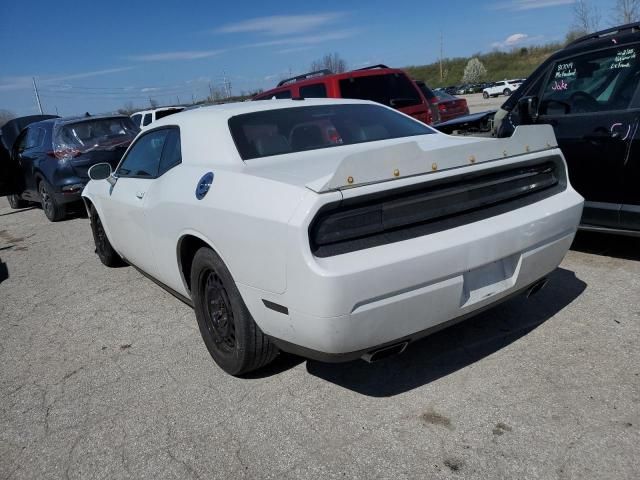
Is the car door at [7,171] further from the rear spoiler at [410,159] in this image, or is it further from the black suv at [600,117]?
the rear spoiler at [410,159]

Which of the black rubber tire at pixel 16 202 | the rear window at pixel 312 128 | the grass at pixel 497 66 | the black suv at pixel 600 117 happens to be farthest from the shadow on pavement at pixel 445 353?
the grass at pixel 497 66

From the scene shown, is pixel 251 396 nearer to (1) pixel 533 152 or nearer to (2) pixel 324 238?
(2) pixel 324 238

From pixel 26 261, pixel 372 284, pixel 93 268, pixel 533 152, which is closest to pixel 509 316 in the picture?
pixel 533 152

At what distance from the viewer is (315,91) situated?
29.2ft

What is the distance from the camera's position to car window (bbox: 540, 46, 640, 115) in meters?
4.25

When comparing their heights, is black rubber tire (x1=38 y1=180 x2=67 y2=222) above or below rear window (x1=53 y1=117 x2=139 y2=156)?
below

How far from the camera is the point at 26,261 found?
679cm

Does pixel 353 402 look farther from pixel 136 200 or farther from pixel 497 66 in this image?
pixel 497 66

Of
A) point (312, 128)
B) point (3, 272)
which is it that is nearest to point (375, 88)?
point (312, 128)

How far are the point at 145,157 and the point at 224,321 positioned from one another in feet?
5.72

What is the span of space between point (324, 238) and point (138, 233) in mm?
2220

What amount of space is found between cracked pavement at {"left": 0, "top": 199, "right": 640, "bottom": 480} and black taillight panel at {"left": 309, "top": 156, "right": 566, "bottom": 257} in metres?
0.88

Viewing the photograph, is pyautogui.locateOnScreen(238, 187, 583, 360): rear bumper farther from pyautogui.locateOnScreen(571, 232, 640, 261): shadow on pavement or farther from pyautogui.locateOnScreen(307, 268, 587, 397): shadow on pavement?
pyautogui.locateOnScreen(571, 232, 640, 261): shadow on pavement

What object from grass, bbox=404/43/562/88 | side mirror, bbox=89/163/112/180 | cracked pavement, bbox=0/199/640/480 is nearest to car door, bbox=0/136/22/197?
side mirror, bbox=89/163/112/180
